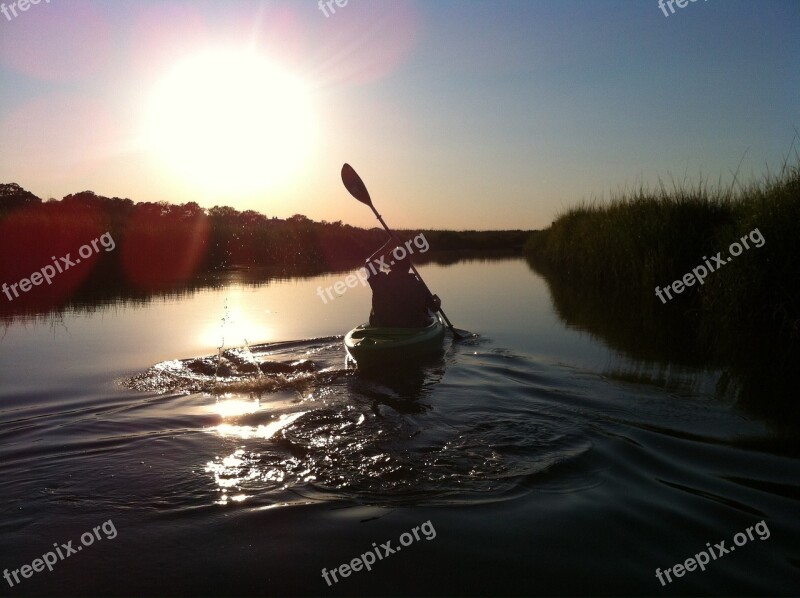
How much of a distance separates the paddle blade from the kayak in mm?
4442

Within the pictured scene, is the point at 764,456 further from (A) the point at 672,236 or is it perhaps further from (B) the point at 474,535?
(A) the point at 672,236

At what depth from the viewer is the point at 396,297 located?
847cm

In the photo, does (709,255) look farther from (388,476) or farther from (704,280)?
(388,476)

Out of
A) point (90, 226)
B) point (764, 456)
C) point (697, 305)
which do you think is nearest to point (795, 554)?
point (764, 456)

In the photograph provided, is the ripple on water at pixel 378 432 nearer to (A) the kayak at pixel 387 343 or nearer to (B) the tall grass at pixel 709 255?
(A) the kayak at pixel 387 343

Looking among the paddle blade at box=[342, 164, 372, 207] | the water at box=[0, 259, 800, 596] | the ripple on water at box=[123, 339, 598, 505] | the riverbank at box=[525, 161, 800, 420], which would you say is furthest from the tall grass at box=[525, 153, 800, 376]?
the paddle blade at box=[342, 164, 372, 207]

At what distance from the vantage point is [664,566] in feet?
10.2

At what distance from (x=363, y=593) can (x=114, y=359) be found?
20.2 ft

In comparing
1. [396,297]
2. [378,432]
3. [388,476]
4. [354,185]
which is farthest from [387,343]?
[354,185]

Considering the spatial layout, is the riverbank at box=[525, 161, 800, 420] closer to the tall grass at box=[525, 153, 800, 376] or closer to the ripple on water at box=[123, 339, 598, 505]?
the tall grass at box=[525, 153, 800, 376]

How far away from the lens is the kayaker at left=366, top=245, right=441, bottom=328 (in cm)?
842

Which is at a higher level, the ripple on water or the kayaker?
the kayaker

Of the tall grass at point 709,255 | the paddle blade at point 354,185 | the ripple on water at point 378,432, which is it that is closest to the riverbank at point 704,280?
the tall grass at point 709,255

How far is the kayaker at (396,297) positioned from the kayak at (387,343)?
25cm
